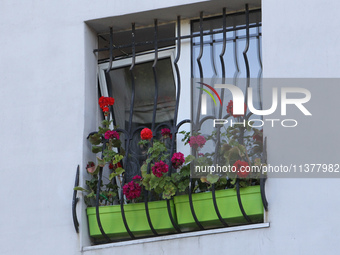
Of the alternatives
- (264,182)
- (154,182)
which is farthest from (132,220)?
(264,182)

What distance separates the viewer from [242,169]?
5645mm

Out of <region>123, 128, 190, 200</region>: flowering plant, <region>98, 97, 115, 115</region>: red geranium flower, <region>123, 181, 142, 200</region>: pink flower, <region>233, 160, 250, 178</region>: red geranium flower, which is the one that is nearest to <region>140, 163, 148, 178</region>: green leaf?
<region>123, 128, 190, 200</region>: flowering plant

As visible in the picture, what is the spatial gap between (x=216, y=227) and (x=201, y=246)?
0.20 meters

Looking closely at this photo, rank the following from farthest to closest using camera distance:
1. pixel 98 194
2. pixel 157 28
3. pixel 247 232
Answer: pixel 157 28 → pixel 98 194 → pixel 247 232

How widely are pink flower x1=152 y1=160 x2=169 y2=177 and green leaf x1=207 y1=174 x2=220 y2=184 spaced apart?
29 cm

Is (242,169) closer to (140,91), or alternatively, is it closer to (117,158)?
(117,158)

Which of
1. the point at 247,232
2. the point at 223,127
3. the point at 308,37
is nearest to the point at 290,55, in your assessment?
the point at 308,37

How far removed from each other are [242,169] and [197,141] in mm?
373

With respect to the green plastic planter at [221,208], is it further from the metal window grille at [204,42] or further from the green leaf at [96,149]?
the green leaf at [96,149]

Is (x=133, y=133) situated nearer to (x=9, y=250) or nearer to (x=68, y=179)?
(x=68, y=179)

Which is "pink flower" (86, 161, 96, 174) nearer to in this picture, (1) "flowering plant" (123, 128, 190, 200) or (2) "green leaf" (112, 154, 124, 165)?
(2) "green leaf" (112, 154, 124, 165)

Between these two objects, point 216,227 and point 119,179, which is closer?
point 216,227

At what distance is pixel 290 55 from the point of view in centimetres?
575

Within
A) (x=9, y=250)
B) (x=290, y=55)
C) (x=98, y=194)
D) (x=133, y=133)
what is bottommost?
(x=9, y=250)
